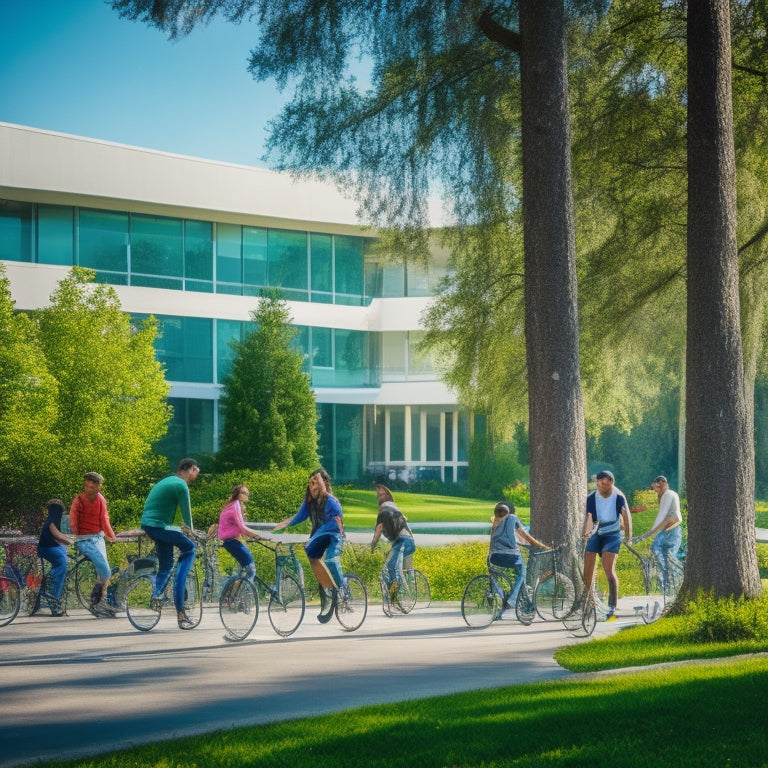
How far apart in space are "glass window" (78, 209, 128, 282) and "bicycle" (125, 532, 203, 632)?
26.2 metres

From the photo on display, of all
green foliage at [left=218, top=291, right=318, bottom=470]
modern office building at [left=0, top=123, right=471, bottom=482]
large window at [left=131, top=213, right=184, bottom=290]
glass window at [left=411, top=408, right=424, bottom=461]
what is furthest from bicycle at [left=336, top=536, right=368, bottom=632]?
glass window at [left=411, top=408, right=424, bottom=461]

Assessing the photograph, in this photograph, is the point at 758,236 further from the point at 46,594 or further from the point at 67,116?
the point at 67,116

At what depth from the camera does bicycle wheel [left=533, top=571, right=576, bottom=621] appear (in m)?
14.7

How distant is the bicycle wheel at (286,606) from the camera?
13.4m

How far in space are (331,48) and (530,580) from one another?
26.3 feet

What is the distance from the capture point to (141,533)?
15.6 metres

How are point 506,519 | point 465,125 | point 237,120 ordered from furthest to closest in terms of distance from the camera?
point 237,120, point 465,125, point 506,519

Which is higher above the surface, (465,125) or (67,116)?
(67,116)

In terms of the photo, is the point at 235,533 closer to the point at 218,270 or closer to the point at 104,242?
the point at 104,242

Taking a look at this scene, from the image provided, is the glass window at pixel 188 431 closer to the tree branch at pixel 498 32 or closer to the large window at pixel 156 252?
the large window at pixel 156 252

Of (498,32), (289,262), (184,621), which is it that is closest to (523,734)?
(184,621)

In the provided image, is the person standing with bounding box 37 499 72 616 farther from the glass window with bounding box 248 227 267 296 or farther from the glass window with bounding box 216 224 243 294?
the glass window with bounding box 248 227 267 296

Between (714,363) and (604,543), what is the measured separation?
2853 mm

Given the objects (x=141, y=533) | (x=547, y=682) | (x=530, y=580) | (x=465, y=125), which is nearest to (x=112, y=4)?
(x=465, y=125)
